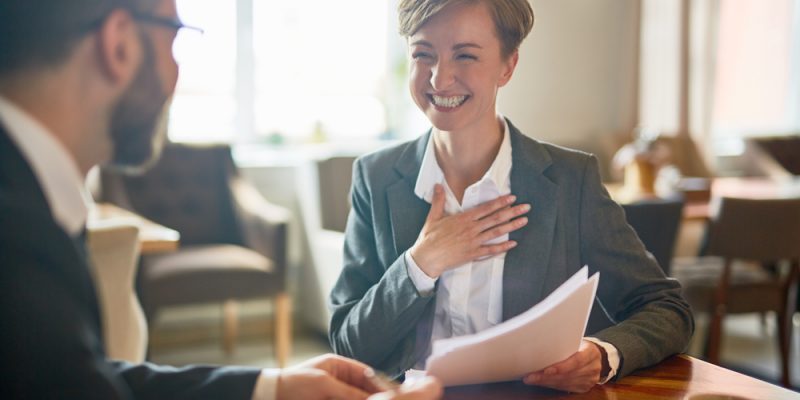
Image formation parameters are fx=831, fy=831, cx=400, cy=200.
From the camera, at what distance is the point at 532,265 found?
1241 millimetres

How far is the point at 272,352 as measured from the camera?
424 cm

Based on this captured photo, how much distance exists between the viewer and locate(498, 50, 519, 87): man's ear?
131cm

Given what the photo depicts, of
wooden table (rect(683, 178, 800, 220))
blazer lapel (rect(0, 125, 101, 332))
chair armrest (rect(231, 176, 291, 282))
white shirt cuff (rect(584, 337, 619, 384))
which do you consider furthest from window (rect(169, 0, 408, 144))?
blazer lapel (rect(0, 125, 101, 332))

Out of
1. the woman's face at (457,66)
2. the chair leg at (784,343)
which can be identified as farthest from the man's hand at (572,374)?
the chair leg at (784,343)

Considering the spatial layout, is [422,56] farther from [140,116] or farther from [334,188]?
[334,188]

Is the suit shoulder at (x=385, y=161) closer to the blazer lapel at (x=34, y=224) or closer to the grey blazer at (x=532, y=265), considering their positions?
the grey blazer at (x=532, y=265)

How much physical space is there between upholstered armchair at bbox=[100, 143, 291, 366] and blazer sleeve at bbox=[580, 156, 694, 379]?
259 cm

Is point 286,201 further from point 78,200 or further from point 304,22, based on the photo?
point 78,200

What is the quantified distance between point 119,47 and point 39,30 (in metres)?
0.06

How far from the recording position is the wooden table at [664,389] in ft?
3.43

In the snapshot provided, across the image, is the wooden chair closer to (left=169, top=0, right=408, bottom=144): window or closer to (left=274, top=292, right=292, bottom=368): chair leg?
(left=274, top=292, right=292, bottom=368): chair leg

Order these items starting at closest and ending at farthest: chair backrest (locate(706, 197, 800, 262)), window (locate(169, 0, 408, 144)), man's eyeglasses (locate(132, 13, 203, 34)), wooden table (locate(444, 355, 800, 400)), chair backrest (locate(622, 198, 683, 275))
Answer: man's eyeglasses (locate(132, 13, 203, 34)) → wooden table (locate(444, 355, 800, 400)) → chair backrest (locate(622, 198, 683, 275)) → chair backrest (locate(706, 197, 800, 262)) → window (locate(169, 0, 408, 144))

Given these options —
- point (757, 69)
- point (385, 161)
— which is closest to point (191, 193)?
point (385, 161)

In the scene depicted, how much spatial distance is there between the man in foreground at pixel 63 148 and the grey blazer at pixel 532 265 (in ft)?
1.28
